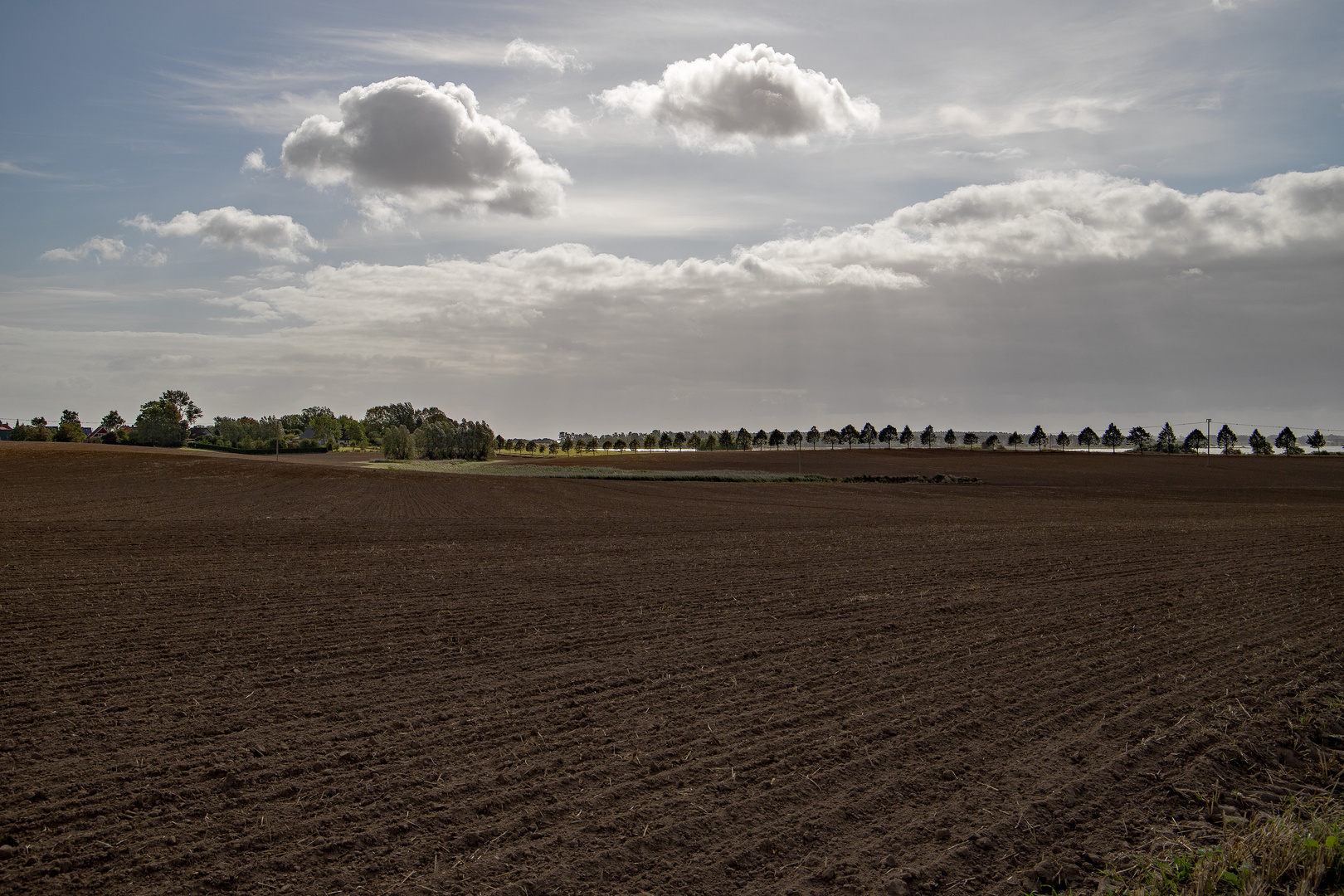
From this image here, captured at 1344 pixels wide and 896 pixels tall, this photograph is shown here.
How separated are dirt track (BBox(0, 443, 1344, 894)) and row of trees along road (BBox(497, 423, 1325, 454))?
131 metres

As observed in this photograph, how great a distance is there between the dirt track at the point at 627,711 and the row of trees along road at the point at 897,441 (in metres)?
131

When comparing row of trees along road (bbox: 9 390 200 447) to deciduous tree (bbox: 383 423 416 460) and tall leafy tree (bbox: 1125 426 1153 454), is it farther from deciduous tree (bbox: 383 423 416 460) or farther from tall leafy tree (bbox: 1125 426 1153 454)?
tall leafy tree (bbox: 1125 426 1153 454)

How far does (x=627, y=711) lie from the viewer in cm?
765

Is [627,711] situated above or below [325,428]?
below

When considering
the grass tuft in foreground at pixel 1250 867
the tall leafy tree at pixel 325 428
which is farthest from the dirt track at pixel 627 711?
the tall leafy tree at pixel 325 428

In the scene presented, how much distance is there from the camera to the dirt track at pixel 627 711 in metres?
5.13

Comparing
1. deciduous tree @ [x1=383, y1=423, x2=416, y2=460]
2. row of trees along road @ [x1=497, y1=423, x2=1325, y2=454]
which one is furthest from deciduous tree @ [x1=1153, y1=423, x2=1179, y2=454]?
deciduous tree @ [x1=383, y1=423, x2=416, y2=460]

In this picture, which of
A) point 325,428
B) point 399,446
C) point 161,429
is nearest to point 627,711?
point 399,446

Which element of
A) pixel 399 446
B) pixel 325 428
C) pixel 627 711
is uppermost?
pixel 325 428

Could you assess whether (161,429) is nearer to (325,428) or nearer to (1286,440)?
(325,428)

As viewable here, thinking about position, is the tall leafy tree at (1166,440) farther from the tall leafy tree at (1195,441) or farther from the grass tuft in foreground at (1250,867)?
the grass tuft in foreground at (1250,867)

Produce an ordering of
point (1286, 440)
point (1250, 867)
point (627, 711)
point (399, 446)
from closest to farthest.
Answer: point (1250, 867), point (627, 711), point (399, 446), point (1286, 440)

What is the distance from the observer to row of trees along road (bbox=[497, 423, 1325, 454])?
485 ft

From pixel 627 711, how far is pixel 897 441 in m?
172
